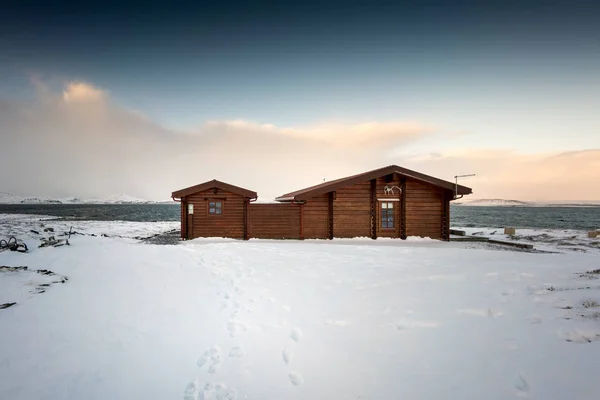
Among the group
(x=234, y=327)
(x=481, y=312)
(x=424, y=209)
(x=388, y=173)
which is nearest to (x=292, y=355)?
(x=234, y=327)

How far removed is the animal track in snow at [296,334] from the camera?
469 centimetres

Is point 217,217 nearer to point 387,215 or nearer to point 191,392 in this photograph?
point 387,215

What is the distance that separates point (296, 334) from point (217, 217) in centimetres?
1370

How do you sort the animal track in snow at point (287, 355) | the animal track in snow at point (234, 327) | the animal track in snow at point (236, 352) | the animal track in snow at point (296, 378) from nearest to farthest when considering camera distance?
the animal track in snow at point (296, 378) → the animal track in snow at point (287, 355) → the animal track in snow at point (236, 352) → the animal track in snow at point (234, 327)

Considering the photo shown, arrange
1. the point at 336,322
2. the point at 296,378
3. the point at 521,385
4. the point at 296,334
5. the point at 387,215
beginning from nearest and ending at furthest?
the point at 521,385 < the point at 296,378 < the point at 296,334 < the point at 336,322 < the point at 387,215

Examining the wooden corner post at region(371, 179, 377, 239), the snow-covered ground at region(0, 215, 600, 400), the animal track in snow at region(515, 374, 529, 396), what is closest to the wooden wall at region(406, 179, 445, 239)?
the wooden corner post at region(371, 179, 377, 239)

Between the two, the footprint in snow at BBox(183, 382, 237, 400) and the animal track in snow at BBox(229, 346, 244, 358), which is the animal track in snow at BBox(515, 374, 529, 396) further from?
the animal track in snow at BBox(229, 346, 244, 358)

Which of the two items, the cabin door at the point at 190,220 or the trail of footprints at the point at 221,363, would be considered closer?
the trail of footprints at the point at 221,363

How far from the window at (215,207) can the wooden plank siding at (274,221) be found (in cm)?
184

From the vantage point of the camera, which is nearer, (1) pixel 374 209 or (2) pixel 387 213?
(1) pixel 374 209

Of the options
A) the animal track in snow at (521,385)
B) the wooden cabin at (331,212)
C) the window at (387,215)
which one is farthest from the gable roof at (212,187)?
the animal track in snow at (521,385)

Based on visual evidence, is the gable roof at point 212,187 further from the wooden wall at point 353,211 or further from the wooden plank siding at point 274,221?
the wooden wall at point 353,211

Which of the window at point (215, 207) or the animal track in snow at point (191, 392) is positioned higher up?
the window at point (215, 207)

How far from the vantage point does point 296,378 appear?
3.64 m
